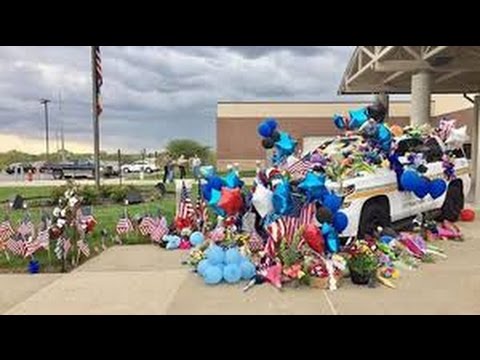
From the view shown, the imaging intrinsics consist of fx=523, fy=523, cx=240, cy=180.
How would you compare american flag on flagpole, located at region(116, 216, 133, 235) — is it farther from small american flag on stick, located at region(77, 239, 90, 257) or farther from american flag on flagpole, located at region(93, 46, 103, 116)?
american flag on flagpole, located at region(93, 46, 103, 116)

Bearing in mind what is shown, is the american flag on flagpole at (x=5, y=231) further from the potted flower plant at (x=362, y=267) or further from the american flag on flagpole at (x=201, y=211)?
the potted flower plant at (x=362, y=267)

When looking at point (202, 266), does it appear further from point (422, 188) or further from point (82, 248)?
point (422, 188)

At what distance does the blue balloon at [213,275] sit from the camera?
6.72 metres

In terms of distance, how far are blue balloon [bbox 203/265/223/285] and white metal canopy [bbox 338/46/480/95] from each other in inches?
287

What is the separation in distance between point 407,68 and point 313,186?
A: 14483mm

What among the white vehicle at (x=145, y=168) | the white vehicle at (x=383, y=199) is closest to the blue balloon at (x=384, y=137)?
the white vehicle at (x=383, y=199)

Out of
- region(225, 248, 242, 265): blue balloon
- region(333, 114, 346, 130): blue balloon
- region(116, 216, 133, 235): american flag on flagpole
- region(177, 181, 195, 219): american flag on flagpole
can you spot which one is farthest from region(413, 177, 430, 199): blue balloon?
region(116, 216, 133, 235): american flag on flagpole

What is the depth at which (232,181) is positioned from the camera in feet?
25.9

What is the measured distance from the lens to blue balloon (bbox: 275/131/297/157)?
802 centimetres

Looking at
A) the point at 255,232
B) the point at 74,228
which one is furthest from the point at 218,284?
the point at 74,228

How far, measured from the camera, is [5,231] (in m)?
8.48

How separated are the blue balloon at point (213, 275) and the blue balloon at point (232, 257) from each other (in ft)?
0.57
